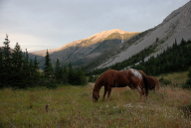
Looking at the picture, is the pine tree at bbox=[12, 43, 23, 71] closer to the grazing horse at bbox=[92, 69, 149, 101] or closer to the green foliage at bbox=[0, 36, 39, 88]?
the green foliage at bbox=[0, 36, 39, 88]

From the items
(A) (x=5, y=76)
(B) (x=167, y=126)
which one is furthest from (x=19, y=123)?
(A) (x=5, y=76)

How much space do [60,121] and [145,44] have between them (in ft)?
561

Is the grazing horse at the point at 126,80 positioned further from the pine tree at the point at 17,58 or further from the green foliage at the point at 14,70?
the pine tree at the point at 17,58

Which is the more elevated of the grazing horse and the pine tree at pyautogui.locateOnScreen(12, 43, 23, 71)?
the pine tree at pyautogui.locateOnScreen(12, 43, 23, 71)

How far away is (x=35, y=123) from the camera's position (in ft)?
19.1

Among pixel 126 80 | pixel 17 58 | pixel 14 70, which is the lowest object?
pixel 126 80

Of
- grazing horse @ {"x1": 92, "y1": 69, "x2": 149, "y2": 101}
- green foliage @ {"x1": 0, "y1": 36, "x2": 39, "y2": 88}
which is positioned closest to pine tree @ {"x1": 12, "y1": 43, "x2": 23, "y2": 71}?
green foliage @ {"x1": 0, "y1": 36, "x2": 39, "y2": 88}

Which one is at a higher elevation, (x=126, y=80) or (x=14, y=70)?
(x=14, y=70)

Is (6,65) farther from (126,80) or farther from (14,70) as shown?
(126,80)

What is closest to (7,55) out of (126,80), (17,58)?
(17,58)

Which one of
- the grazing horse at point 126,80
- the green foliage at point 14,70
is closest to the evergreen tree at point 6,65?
the green foliage at point 14,70

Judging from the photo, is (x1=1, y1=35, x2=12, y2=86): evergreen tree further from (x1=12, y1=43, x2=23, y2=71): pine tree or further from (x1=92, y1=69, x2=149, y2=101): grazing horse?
(x1=92, y1=69, x2=149, y2=101): grazing horse

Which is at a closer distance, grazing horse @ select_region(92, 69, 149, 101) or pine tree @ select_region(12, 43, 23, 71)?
grazing horse @ select_region(92, 69, 149, 101)

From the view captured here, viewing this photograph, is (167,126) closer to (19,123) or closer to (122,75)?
(19,123)
